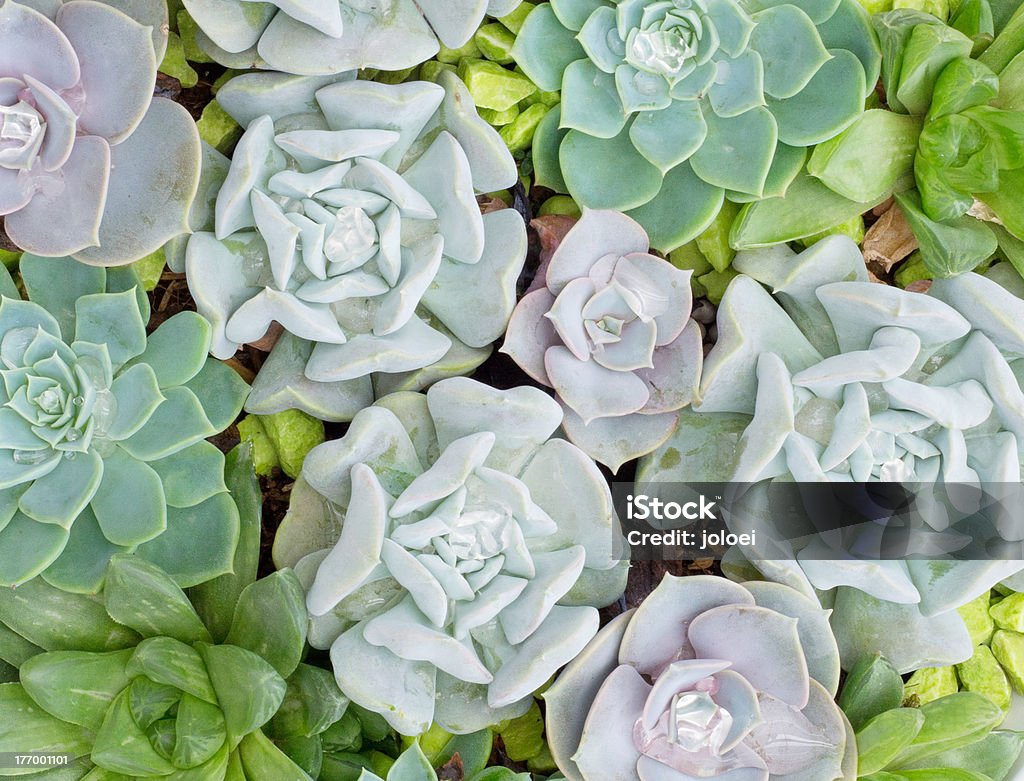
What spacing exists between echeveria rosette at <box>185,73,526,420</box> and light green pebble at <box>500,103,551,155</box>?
0.08 metres

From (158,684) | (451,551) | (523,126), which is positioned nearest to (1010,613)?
(451,551)

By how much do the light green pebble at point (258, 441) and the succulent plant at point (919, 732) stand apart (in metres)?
0.60

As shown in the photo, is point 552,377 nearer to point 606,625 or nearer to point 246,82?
point 606,625

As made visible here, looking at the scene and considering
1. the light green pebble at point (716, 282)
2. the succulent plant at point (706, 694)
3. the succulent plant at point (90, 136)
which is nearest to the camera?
the succulent plant at point (90, 136)

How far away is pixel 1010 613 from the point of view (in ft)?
3.12

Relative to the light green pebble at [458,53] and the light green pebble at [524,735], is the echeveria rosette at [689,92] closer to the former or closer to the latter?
the light green pebble at [458,53]

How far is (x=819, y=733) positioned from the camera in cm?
82

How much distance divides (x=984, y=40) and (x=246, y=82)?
70cm

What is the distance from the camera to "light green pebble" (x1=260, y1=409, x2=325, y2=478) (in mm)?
854

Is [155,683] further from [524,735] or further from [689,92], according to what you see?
[689,92]

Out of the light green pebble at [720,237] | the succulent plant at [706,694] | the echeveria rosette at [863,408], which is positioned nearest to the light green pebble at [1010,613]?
the echeveria rosette at [863,408]

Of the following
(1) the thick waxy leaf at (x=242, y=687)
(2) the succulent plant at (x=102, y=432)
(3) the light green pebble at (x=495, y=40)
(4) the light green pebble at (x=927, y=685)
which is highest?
(3) the light green pebble at (x=495, y=40)

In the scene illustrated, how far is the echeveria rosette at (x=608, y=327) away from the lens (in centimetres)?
82

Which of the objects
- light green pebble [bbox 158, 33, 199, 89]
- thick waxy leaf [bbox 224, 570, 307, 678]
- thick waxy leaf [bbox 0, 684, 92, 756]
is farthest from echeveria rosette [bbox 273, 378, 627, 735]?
light green pebble [bbox 158, 33, 199, 89]
